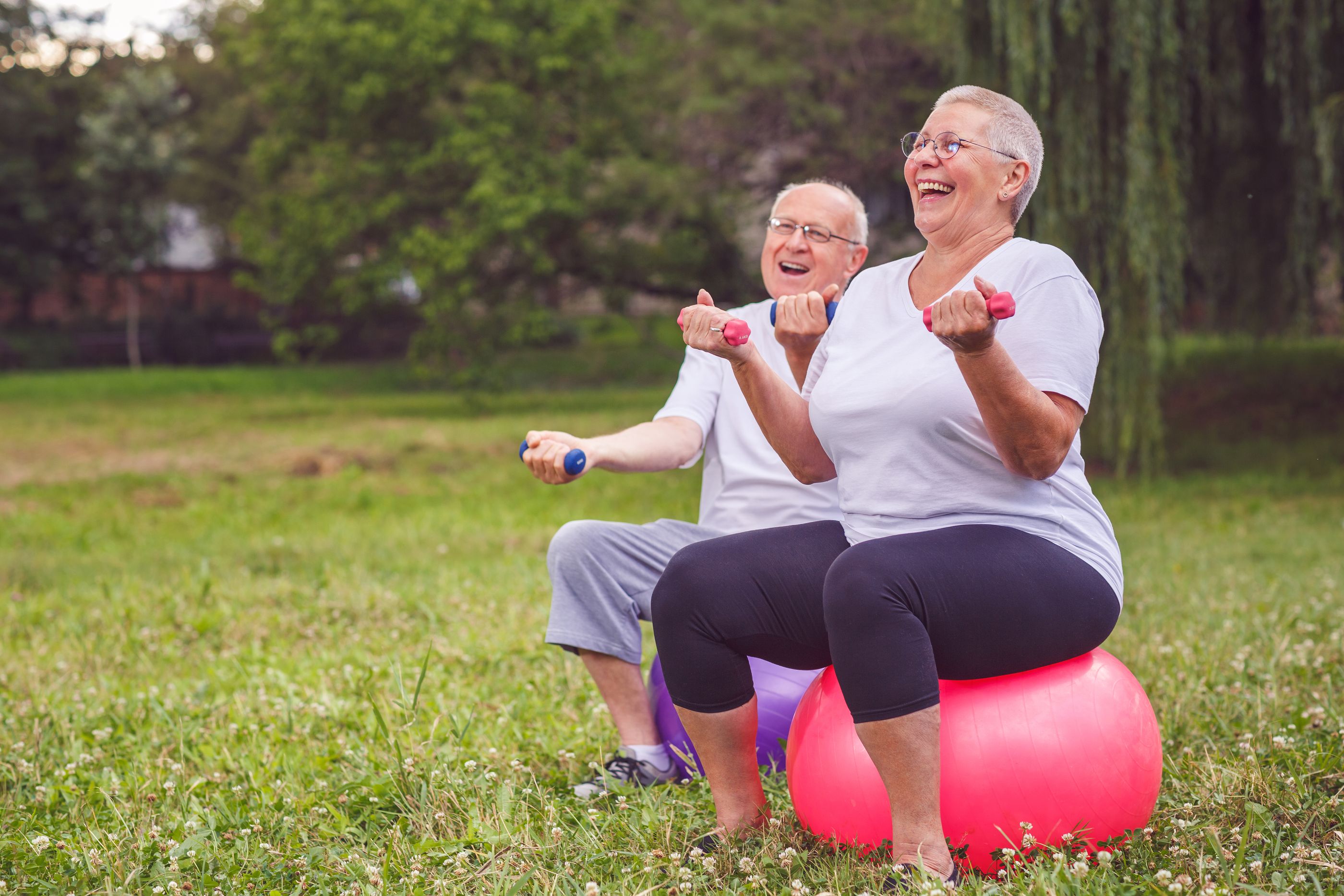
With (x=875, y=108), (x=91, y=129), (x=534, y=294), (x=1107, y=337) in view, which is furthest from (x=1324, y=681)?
(x=91, y=129)

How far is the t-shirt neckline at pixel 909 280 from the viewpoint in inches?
101

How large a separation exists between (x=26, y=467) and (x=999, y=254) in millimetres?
11303

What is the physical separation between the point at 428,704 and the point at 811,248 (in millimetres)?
1928

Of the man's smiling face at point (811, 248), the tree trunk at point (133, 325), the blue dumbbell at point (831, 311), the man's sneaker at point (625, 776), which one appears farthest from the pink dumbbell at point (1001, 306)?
the tree trunk at point (133, 325)

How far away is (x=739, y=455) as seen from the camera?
3422 mm

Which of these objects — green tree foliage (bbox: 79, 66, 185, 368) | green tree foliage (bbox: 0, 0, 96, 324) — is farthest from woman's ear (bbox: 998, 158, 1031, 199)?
green tree foliage (bbox: 0, 0, 96, 324)

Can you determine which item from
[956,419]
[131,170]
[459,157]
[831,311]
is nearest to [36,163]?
[131,170]

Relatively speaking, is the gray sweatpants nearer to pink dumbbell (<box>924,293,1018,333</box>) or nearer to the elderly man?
the elderly man

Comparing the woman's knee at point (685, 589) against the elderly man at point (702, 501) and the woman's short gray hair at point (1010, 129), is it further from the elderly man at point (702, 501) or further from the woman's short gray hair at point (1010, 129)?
the woman's short gray hair at point (1010, 129)

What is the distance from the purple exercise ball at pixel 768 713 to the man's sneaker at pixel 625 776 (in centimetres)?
7

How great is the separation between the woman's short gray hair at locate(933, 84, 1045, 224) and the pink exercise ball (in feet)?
3.25

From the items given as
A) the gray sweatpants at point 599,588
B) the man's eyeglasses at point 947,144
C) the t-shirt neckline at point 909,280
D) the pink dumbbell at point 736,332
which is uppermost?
the man's eyeglasses at point 947,144

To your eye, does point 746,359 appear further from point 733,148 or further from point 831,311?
point 733,148

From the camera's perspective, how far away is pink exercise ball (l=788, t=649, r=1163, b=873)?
2496mm
